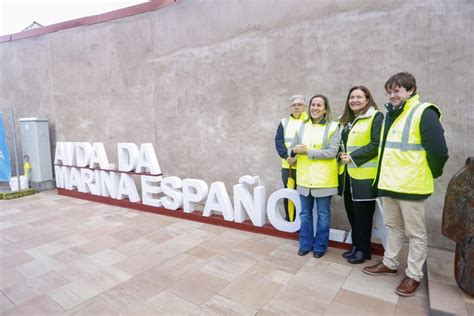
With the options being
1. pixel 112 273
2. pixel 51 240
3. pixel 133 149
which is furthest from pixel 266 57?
pixel 51 240

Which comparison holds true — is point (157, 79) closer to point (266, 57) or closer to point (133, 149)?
point (133, 149)

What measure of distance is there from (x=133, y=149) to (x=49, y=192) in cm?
299

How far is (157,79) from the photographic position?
5484mm

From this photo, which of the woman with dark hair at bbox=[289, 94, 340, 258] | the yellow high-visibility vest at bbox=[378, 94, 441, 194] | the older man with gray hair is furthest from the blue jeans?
the yellow high-visibility vest at bbox=[378, 94, 441, 194]

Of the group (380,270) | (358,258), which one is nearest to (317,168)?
(358,258)

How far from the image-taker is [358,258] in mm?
3129

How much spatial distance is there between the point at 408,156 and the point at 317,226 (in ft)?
4.06

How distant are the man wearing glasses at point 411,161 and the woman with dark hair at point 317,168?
56cm

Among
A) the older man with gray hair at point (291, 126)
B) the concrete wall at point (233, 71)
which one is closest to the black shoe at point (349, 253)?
the concrete wall at point (233, 71)

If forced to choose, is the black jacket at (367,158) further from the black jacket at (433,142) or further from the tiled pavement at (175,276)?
the tiled pavement at (175,276)

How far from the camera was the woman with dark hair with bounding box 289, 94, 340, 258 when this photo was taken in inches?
124

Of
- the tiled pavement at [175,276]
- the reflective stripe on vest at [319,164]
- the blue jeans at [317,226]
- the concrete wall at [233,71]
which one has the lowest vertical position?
the tiled pavement at [175,276]

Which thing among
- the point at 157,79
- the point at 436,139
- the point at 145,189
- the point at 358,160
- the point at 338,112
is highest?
the point at 157,79

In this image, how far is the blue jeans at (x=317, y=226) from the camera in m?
3.23
